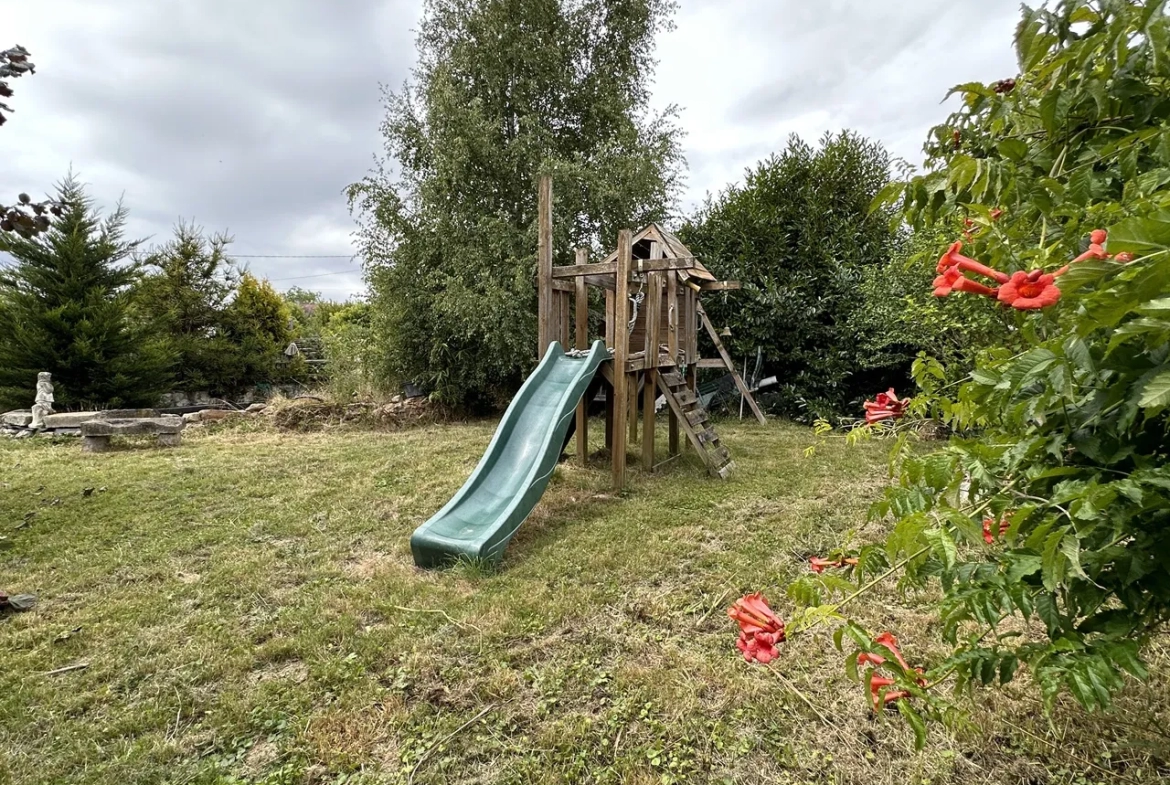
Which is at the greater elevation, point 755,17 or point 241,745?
point 755,17

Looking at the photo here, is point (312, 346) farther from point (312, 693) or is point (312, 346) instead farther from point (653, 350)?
point (312, 693)

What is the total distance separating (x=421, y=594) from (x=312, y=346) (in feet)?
40.8

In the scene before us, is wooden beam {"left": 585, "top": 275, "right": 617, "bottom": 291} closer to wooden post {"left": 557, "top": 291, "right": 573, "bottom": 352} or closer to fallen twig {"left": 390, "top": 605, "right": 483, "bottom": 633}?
wooden post {"left": 557, "top": 291, "right": 573, "bottom": 352}

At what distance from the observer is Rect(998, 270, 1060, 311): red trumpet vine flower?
0.70m

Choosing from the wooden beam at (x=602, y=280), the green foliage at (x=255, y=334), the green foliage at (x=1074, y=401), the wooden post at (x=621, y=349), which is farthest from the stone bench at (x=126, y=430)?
the green foliage at (x=1074, y=401)

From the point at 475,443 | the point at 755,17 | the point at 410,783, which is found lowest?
the point at 410,783

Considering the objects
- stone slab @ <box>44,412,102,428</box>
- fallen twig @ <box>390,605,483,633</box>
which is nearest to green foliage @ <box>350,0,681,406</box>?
stone slab @ <box>44,412,102,428</box>

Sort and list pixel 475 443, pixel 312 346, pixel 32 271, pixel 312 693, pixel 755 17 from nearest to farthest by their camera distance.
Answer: pixel 312 693
pixel 755 17
pixel 475 443
pixel 32 271
pixel 312 346

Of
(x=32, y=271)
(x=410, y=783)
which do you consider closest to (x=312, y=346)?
(x=32, y=271)

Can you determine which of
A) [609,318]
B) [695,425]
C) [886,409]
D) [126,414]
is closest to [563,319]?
[609,318]

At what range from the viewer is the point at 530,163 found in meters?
8.23

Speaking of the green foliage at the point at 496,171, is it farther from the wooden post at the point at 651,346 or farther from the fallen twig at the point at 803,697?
the fallen twig at the point at 803,697

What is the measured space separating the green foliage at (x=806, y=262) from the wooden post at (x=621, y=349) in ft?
16.5

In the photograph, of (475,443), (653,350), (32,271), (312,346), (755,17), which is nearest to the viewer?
(755,17)
